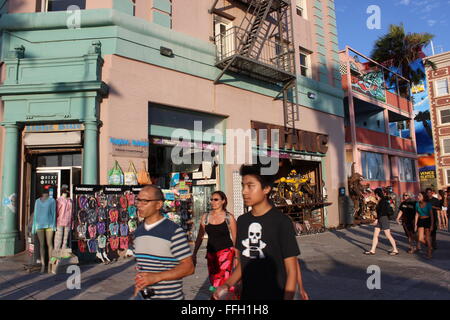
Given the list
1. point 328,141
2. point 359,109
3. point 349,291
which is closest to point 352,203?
point 328,141

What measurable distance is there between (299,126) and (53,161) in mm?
10422

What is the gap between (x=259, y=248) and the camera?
285cm

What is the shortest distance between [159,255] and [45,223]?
6.49 meters

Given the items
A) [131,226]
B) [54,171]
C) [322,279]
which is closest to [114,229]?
[131,226]

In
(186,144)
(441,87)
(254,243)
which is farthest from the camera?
(441,87)

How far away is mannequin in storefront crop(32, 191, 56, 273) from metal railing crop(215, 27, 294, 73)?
7.62 m

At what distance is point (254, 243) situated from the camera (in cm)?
289

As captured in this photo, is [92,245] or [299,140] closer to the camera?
[92,245]

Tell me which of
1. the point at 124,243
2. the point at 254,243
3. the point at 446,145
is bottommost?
the point at 124,243

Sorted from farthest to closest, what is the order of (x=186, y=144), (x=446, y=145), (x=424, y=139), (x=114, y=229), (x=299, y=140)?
(x=424, y=139) → (x=446, y=145) → (x=299, y=140) → (x=186, y=144) → (x=114, y=229)

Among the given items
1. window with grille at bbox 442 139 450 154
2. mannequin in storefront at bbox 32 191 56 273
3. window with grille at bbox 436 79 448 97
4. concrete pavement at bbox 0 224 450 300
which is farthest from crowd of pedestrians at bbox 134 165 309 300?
window with grille at bbox 436 79 448 97

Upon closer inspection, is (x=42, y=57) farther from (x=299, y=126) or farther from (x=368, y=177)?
(x=368, y=177)

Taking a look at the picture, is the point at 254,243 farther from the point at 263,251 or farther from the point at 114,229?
the point at 114,229

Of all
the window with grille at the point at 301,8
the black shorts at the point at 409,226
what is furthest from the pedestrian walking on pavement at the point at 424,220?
the window with grille at the point at 301,8
